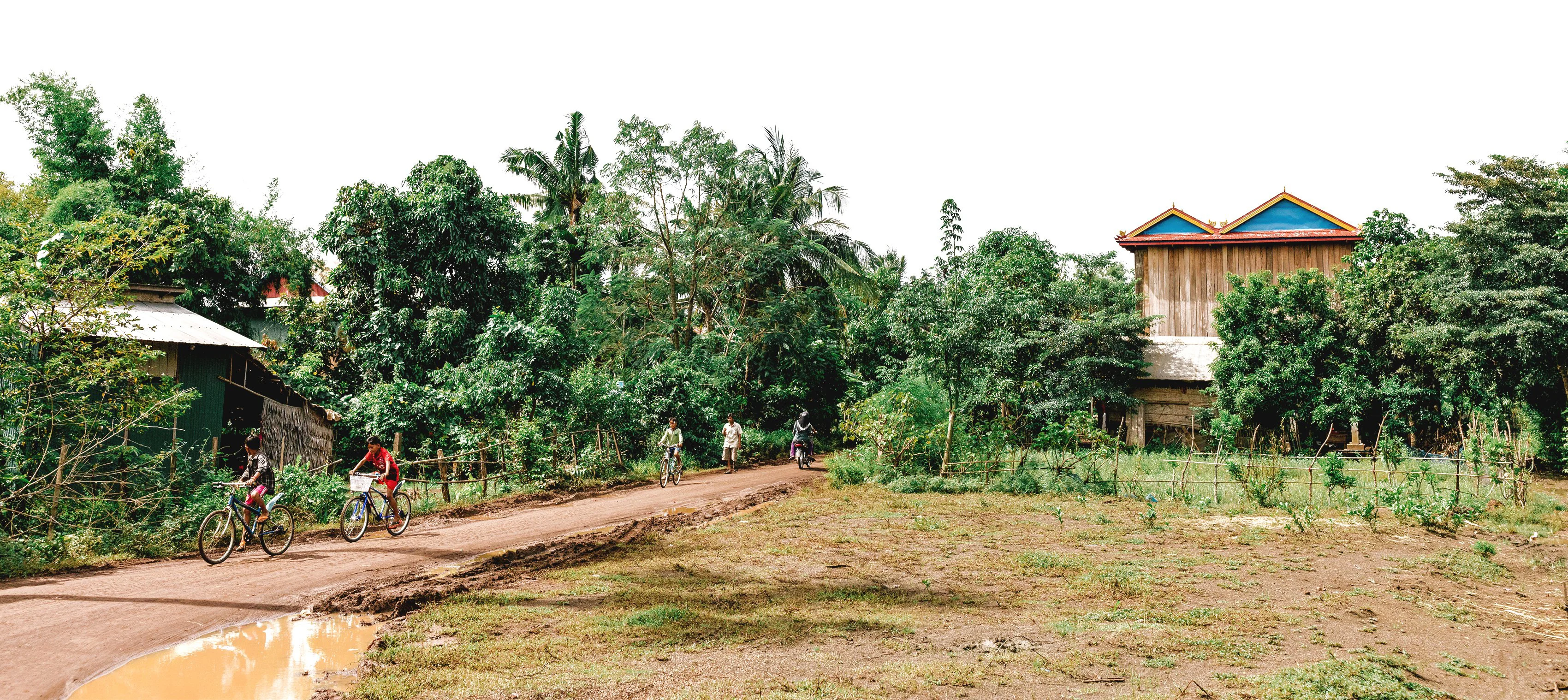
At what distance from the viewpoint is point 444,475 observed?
17.0 m

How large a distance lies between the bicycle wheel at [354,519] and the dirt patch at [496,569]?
85.7 inches

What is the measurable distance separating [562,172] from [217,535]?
2666 cm

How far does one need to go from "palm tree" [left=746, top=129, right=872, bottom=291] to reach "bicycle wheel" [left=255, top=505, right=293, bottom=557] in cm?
2230

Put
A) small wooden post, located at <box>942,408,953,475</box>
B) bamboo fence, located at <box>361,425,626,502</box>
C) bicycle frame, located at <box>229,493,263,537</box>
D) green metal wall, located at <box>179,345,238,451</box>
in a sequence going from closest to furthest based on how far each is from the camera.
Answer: bicycle frame, located at <box>229,493,263,537</box>, green metal wall, located at <box>179,345,238,451</box>, bamboo fence, located at <box>361,425,626,502</box>, small wooden post, located at <box>942,408,953,475</box>

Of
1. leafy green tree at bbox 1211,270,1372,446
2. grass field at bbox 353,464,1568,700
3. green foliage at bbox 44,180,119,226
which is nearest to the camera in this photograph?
grass field at bbox 353,464,1568,700

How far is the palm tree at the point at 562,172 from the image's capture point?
35250mm

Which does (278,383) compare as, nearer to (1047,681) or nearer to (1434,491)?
(1047,681)

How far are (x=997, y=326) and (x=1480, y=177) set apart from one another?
12.0 metres

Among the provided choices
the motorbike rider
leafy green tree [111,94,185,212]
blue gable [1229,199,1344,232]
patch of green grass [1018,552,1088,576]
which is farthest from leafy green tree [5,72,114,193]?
blue gable [1229,199,1344,232]

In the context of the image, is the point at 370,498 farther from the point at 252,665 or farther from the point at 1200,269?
the point at 1200,269

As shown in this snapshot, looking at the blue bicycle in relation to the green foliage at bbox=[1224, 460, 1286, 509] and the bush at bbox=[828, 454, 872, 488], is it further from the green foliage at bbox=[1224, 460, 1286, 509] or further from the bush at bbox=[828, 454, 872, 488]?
the green foliage at bbox=[1224, 460, 1286, 509]

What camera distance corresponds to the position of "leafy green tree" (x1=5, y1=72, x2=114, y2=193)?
23094mm

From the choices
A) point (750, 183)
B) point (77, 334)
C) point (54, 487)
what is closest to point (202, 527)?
point (54, 487)

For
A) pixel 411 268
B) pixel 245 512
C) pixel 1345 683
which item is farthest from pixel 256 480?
pixel 411 268
